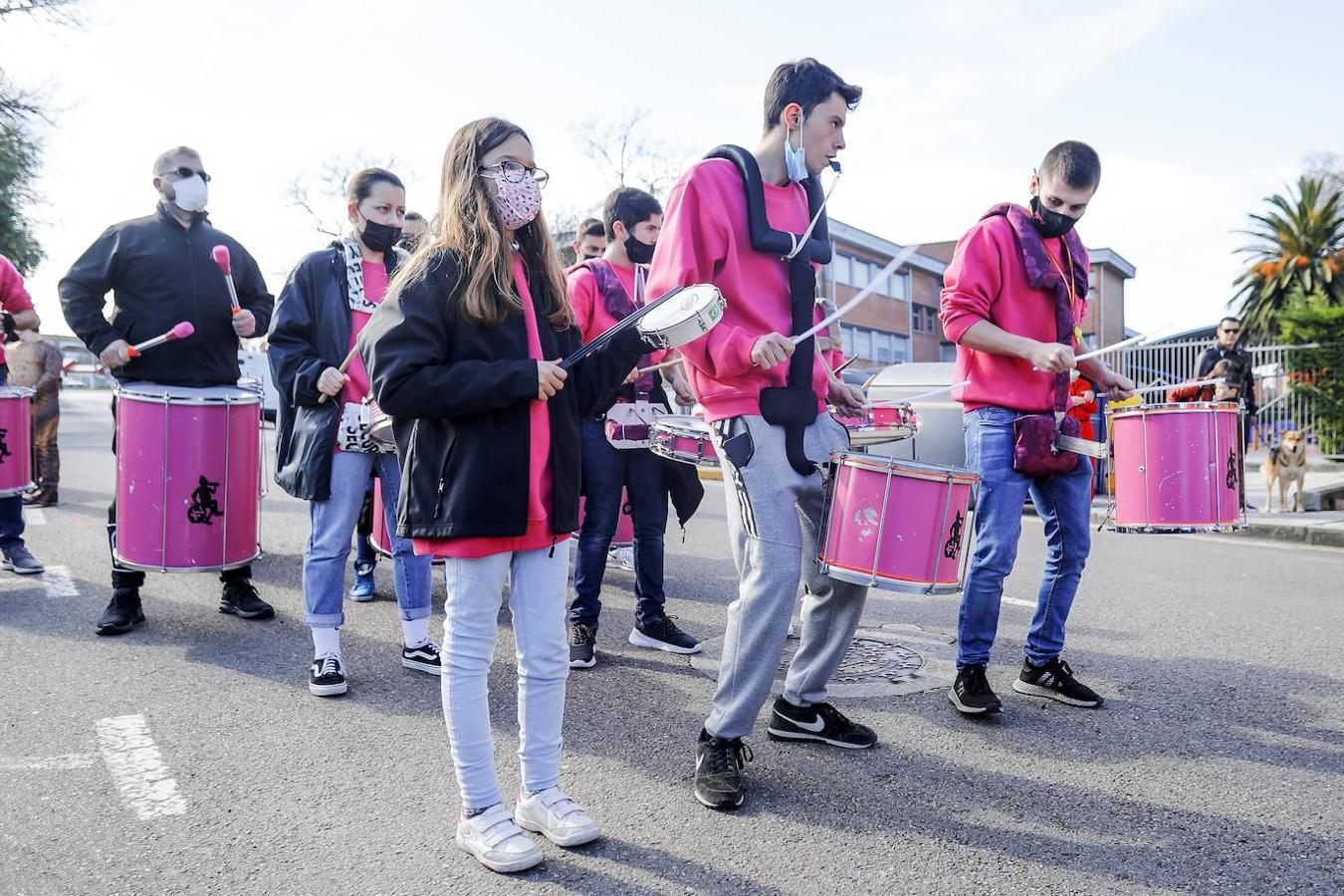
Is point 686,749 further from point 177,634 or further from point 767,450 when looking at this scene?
point 177,634

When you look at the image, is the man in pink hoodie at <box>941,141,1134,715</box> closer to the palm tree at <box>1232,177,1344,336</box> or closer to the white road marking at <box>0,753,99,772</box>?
the white road marking at <box>0,753,99,772</box>

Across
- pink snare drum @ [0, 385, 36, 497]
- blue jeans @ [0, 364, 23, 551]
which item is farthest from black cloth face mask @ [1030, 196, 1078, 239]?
blue jeans @ [0, 364, 23, 551]

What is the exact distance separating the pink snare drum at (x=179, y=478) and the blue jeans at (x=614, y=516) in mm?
1605

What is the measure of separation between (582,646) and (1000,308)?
230cm

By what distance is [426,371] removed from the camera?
2.60 m

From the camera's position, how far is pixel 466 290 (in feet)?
8.84

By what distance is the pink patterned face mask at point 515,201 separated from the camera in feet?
9.33

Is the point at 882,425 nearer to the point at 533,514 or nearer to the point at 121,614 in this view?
the point at 533,514

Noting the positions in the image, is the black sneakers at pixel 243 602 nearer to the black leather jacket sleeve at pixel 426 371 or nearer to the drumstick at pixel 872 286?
the black leather jacket sleeve at pixel 426 371

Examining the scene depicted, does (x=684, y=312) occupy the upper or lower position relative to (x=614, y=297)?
lower

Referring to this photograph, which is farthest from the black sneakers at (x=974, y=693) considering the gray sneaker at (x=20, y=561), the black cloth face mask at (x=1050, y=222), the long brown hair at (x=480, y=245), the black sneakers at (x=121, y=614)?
the gray sneaker at (x=20, y=561)

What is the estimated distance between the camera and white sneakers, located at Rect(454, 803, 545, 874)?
2.63 meters

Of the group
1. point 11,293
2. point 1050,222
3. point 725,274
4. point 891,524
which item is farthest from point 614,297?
point 11,293

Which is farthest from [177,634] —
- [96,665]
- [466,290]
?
[466,290]
